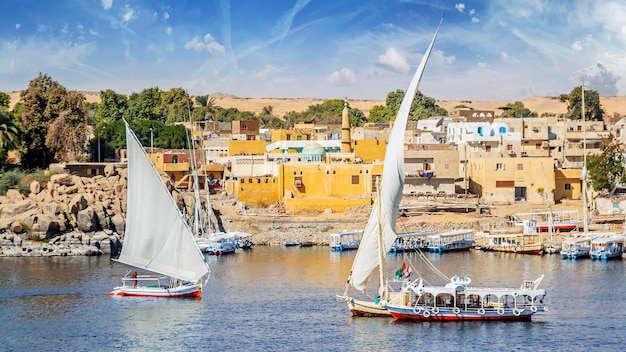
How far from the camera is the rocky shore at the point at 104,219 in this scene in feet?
190

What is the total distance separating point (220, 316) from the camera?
126 ft

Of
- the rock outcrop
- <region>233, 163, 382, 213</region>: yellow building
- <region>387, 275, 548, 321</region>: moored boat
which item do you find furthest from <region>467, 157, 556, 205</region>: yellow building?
<region>387, 275, 548, 321</region>: moored boat

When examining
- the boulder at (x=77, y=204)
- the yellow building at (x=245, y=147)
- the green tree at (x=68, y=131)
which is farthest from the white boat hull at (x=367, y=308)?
the yellow building at (x=245, y=147)

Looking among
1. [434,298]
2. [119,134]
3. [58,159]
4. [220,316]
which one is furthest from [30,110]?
[434,298]

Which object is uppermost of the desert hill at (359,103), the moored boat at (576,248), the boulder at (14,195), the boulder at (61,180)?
the desert hill at (359,103)

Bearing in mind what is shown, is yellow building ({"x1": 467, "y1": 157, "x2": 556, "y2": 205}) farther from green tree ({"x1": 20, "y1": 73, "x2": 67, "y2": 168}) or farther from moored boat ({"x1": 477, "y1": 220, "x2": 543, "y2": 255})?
green tree ({"x1": 20, "y1": 73, "x2": 67, "y2": 168})

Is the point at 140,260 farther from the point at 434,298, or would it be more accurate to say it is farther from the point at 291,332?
the point at 434,298

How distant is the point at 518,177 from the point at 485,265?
1816cm

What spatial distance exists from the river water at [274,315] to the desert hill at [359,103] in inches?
4428

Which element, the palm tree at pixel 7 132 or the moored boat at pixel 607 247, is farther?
the palm tree at pixel 7 132

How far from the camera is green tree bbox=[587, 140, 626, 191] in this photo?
223 feet

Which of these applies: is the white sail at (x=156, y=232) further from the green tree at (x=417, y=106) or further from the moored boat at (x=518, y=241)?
the green tree at (x=417, y=106)

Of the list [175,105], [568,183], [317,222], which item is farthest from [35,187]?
[175,105]

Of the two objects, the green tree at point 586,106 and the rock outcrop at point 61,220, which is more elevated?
the green tree at point 586,106
